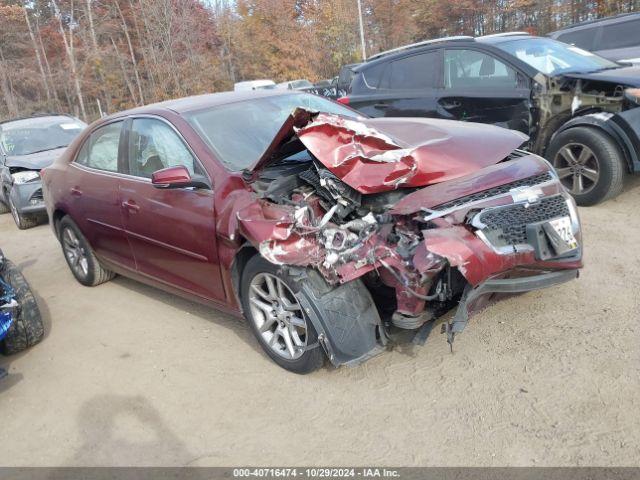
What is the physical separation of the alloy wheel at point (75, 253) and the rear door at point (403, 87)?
161 inches

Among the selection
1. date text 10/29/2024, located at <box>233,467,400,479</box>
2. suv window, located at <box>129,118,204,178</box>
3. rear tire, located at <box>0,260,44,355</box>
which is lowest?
date text 10/29/2024, located at <box>233,467,400,479</box>

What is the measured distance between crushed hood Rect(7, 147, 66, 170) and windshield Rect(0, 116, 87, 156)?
200 millimetres

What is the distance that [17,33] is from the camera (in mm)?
30297

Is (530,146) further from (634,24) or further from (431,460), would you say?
(634,24)

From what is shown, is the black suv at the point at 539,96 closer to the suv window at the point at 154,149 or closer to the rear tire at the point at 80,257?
the suv window at the point at 154,149

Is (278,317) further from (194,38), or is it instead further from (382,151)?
(194,38)

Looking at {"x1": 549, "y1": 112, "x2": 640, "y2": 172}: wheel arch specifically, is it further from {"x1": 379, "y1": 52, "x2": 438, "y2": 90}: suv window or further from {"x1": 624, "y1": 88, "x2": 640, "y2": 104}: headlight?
{"x1": 379, "y1": 52, "x2": 438, "y2": 90}: suv window

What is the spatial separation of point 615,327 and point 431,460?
1.62 meters

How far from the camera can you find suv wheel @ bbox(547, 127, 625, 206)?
206 inches

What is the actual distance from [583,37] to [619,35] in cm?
64

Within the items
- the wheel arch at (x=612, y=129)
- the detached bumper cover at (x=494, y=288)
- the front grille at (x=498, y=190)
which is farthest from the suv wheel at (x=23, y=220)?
the wheel arch at (x=612, y=129)

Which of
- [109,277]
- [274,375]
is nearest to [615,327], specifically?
[274,375]

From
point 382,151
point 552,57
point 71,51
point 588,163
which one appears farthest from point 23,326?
point 71,51

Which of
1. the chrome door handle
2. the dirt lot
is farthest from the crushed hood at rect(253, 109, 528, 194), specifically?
the chrome door handle
